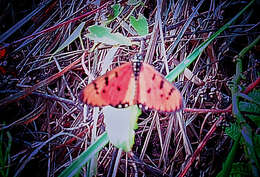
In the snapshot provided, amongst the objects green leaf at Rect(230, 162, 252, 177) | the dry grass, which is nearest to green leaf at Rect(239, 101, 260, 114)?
the dry grass

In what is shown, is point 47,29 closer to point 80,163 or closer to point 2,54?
point 2,54

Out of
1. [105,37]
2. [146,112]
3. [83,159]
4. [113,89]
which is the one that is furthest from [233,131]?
[105,37]

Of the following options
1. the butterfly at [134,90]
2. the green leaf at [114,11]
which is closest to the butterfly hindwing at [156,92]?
the butterfly at [134,90]

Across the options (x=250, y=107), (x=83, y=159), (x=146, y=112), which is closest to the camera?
(x=83, y=159)

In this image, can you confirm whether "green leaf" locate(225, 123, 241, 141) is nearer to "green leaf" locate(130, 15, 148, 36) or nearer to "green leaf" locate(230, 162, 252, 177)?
"green leaf" locate(230, 162, 252, 177)

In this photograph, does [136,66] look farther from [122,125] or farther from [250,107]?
[250,107]

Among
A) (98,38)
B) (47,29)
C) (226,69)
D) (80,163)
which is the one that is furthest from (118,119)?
(47,29)

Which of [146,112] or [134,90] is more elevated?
[134,90]
